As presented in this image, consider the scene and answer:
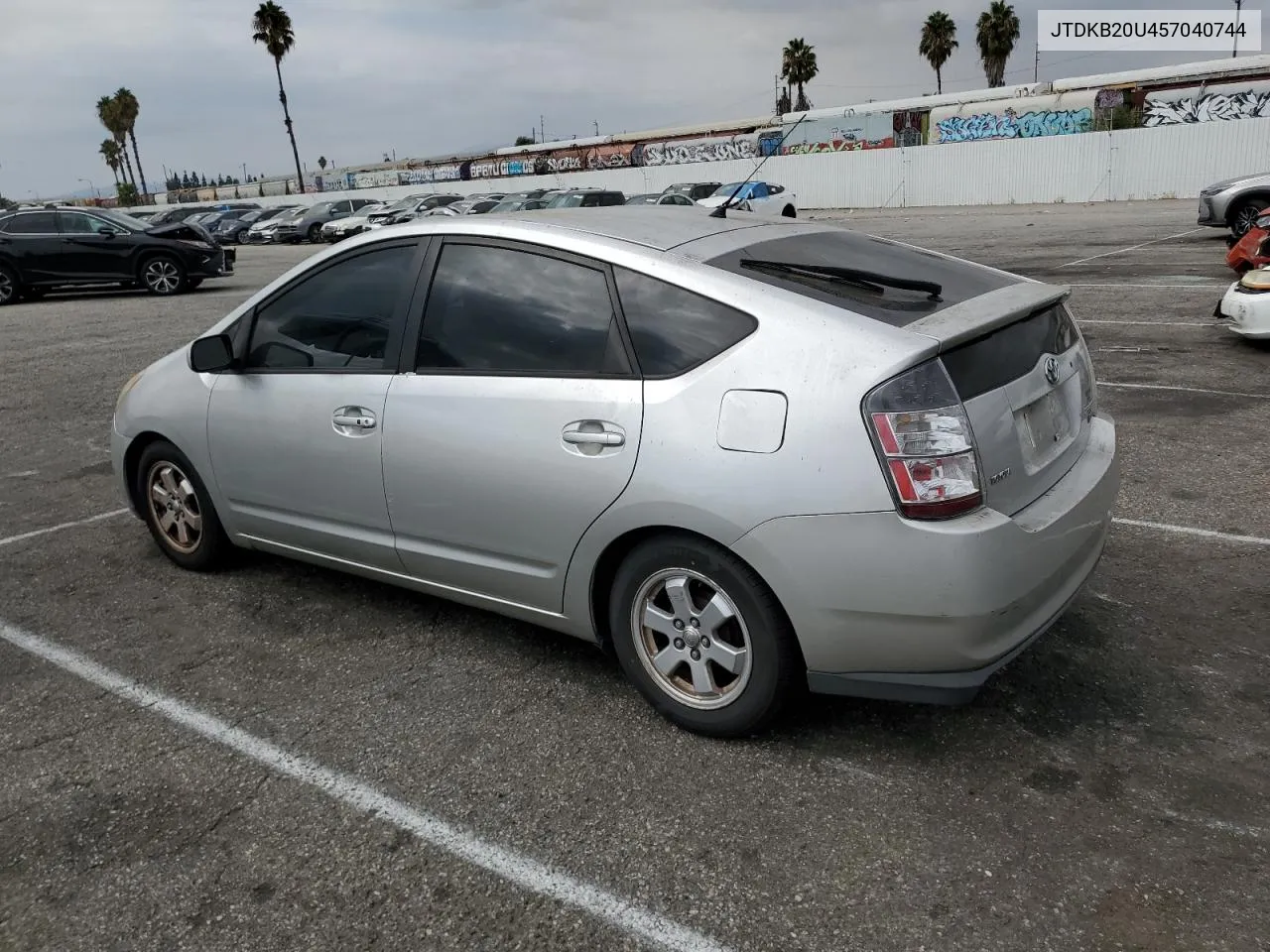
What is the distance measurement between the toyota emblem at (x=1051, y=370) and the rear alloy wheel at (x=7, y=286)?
19.8 m

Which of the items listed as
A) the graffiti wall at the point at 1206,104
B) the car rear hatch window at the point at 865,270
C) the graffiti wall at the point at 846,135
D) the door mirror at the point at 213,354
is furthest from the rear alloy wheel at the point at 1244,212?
the graffiti wall at the point at 846,135

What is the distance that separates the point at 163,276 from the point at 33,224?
7.21 feet


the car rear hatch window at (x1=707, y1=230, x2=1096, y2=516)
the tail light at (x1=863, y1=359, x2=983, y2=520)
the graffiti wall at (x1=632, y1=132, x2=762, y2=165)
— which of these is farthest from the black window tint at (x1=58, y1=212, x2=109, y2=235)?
the graffiti wall at (x1=632, y1=132, x2=762, y2=165)

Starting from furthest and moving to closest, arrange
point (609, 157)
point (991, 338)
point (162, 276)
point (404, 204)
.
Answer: point (609, 157), point (404, 204), point (162, 276), point (991, 338)

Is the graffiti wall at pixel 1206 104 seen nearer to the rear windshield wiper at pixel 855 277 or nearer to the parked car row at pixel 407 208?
the parked car row at pixel 407 208

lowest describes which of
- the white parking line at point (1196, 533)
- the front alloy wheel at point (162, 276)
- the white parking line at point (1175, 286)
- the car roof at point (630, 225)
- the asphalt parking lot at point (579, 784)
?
the white parking line at point (1175, 286)

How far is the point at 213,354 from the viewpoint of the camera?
14.0 ft

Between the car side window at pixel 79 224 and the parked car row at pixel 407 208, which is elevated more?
the car side window at pixel 79 224

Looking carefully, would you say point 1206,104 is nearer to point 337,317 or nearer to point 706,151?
point 706,151

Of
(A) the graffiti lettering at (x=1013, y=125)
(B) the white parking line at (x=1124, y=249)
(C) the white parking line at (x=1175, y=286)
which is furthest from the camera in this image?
(A) the graffiti lettering at (x=1013, y=125)

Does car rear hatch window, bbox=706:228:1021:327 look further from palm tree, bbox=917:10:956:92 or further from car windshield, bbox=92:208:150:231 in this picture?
palm tree, bbox=917:10:956:92

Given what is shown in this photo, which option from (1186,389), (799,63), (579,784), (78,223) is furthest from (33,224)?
(799,63)

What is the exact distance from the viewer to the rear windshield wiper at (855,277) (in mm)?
3254

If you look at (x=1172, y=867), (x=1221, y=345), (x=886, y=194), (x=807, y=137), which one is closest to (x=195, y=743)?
(x=1172, y=867)
